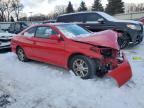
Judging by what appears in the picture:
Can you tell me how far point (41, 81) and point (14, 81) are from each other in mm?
733

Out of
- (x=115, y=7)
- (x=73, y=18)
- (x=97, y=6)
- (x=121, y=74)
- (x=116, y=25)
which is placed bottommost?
(x=121, y=74)

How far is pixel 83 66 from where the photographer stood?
6586 millimetres

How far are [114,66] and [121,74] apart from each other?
1.81 ft

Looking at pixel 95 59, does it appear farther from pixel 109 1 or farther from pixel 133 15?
pixel 109 1

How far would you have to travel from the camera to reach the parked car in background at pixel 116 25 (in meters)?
11.5

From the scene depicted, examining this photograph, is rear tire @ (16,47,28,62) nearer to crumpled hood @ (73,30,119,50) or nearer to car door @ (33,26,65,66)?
car door @ (33,26,65,66)

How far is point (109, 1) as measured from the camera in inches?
2283

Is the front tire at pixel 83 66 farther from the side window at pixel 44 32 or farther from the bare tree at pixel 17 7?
the bare tree at pixel 17 7

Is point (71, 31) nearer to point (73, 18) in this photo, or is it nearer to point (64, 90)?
point (64, 90)

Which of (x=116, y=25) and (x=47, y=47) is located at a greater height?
(x=116, y=25)

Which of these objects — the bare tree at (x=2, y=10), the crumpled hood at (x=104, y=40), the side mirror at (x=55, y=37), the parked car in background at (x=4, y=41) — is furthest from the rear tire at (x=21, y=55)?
the bare tree at (x=2, y=10)

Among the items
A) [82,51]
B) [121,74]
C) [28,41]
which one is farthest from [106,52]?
[28,41]

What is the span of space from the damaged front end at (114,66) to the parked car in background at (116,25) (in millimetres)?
4252

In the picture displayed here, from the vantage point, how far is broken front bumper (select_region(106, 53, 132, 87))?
19.5ft
